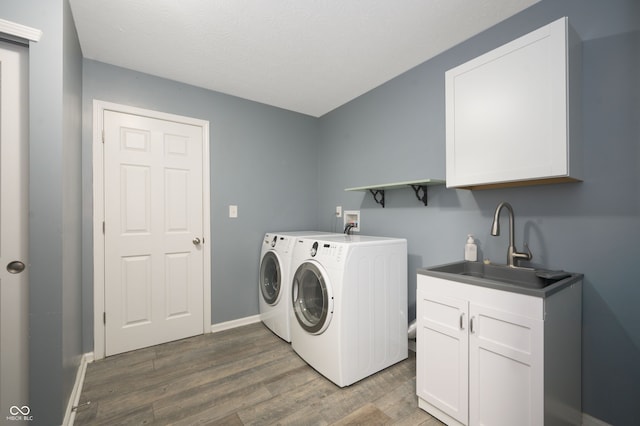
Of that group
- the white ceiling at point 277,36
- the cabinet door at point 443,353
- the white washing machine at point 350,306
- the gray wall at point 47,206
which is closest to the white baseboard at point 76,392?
the gray wall at point 47,206

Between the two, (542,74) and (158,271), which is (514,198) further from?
(158,271)

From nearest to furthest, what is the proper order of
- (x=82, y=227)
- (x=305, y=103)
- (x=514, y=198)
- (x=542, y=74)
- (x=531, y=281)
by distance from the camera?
(x=542, y=74) → (x=531, y=281) → (x=514, y=198) → (x=82, y=227) → (x=305, y=103)

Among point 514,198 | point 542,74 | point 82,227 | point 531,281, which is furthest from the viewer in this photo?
point 82,227

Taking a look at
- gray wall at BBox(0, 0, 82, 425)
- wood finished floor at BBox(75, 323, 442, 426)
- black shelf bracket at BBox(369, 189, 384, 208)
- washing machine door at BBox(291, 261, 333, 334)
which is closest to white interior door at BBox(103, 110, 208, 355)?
wood finished floor at BBox(75, 323, 442, 426)

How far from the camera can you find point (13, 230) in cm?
131

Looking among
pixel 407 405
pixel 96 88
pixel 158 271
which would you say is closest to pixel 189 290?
pixel 158 271

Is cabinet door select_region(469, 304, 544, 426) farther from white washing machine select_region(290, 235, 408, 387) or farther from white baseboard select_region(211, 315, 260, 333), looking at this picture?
white baseboard select_region(211, 315, 260, 333)

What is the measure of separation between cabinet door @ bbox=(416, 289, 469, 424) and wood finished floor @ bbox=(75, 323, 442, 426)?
18 centimetres

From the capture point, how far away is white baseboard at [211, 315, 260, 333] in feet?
8.68

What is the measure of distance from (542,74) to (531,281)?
108 centimetres

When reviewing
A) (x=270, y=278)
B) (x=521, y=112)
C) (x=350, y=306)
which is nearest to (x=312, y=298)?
(x=350, y=306)

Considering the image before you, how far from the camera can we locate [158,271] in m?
2.39

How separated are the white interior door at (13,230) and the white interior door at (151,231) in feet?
2.88

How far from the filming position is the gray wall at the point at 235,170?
2145 mm
